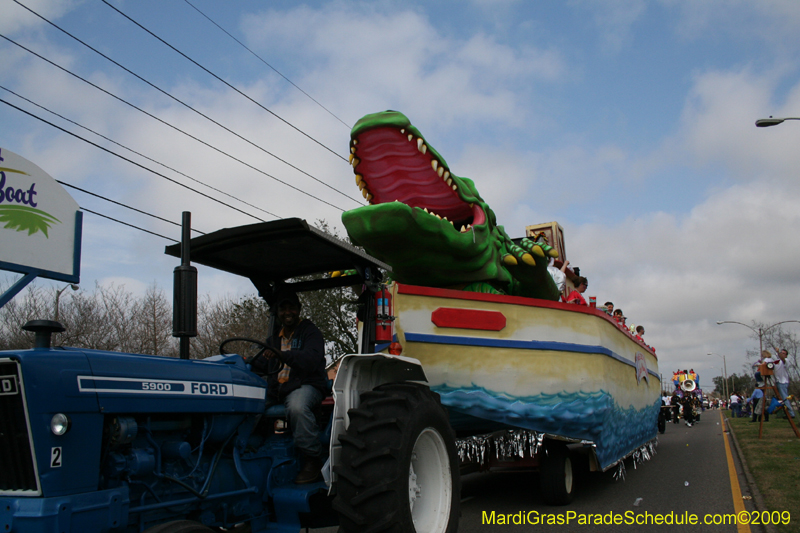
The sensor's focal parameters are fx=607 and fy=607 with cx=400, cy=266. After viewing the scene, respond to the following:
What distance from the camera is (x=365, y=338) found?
14.7 ft

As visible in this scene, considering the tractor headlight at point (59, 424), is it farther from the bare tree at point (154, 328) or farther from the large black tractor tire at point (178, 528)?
the bare tree at point (154, 328)

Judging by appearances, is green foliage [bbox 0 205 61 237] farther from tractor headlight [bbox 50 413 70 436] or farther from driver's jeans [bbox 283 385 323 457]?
tractor headlight [bbox 50 413 70 436]

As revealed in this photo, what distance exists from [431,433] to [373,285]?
1.12 m

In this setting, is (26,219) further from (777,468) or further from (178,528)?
(777,468)

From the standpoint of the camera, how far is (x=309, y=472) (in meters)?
3.93

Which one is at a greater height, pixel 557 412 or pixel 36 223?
pixel 36 223

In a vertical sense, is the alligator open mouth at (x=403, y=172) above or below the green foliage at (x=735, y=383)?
above

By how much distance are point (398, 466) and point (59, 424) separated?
5.61 ft

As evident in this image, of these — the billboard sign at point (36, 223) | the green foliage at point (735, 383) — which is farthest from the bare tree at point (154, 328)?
the green foliage at point (735, 383)

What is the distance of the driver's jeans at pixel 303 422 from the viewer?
3.82 metres

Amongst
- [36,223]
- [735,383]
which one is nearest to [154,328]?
[36,223]

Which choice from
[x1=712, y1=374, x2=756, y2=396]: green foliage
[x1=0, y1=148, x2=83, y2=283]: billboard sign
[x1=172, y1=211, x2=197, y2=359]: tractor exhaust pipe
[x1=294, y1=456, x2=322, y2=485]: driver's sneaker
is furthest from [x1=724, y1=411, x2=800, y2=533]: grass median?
[x1=712, y1=374, x2=756, y2=396]: green foliage

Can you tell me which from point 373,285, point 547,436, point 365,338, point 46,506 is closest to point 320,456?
point 365,338

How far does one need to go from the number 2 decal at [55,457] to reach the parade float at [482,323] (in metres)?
2.33
